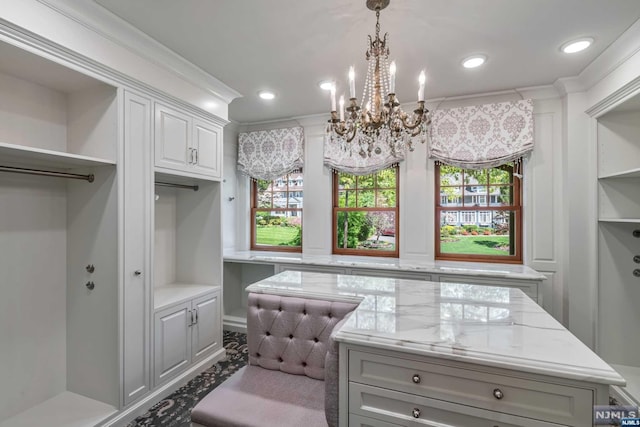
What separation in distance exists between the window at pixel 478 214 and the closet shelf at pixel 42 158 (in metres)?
3.21

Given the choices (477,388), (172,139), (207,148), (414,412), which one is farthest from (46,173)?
(477,388)

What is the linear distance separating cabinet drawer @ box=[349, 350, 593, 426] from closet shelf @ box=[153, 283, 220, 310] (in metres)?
1.83

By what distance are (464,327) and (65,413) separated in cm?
255

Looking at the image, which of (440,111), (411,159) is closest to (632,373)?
(411,159)

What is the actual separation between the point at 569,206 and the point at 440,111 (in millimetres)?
1552

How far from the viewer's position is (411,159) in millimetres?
3463

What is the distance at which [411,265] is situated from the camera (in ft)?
10.2

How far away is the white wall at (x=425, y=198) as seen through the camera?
3.02 m

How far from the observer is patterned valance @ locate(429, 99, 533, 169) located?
9.98 feet

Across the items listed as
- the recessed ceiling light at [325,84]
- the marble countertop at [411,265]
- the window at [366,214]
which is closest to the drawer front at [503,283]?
the marble countertop at [411,265]

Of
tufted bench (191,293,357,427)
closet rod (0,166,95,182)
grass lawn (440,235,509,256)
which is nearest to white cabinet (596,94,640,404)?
grass lawn (440,235,509,256)

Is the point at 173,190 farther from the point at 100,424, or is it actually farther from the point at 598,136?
the point at 598,136

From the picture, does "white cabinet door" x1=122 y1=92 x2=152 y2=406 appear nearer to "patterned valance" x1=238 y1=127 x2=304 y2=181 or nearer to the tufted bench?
the tufted bench

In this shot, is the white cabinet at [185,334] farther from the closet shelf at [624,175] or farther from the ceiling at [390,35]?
the closet shelf at [624,175]
